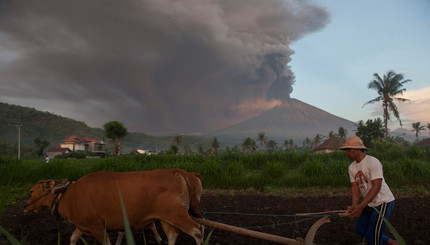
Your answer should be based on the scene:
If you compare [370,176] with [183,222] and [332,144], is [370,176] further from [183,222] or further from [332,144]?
[332,144]

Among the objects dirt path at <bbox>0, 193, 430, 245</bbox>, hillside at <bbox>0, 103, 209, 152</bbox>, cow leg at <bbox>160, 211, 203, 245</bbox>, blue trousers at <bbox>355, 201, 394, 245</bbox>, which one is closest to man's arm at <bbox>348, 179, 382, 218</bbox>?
blue trousers at <bbox>355, 201, 394, 245</bbox>

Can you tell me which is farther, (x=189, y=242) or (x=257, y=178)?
(x=257, y=178)

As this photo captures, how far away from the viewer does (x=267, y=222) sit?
602cm

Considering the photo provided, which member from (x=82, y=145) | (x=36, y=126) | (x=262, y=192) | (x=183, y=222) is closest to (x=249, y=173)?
(x=262, y=192)

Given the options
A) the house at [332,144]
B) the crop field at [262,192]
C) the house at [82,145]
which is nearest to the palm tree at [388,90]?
the house at [332,144]

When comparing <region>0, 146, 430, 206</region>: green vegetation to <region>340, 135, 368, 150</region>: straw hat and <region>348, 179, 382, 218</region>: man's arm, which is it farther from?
<region>348, 179, 382, 218</region>: man's arm

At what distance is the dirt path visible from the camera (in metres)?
4.88

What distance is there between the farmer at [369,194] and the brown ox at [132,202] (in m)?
2.01

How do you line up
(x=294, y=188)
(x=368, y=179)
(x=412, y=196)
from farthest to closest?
(x=294, y=188) → (x=412, y=196) → (x=368, y=179)

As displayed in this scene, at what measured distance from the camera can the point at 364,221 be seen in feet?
12.5

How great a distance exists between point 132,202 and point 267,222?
3.29 metres

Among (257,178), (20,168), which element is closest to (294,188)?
(257,178)

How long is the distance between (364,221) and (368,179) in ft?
1.77

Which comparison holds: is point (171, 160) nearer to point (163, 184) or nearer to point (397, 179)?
point (397, 179)
